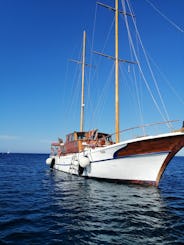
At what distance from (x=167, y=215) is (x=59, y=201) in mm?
5058

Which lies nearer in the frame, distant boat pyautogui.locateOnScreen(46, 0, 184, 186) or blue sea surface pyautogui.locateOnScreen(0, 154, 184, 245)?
blue sea surface pyautogui.locateOnScreen(0, 154, 184, 245)

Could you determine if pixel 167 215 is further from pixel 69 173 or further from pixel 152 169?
pixel 69 173

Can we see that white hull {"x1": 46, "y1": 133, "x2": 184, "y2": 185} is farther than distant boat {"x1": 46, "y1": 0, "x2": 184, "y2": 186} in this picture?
Yes

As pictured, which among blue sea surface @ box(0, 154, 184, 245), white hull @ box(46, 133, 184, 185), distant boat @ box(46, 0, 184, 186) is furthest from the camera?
white hull @ box(46, 133, 184, 185)

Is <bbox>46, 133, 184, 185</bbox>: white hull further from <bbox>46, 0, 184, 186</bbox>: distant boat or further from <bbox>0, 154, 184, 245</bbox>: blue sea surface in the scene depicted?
<bbox>0, 154, 184, 245</bbox>: blue sea surface

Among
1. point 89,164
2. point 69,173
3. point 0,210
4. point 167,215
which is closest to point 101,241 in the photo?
point 167,215

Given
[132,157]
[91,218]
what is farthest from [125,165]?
[91,218]

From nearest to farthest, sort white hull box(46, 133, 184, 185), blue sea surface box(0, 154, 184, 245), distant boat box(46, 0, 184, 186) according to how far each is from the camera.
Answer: blue sea surface box(0, 154, 184, 245) < distant boat box(46, 0, 184, 186) < white hull box(46, 133, 184, 185)

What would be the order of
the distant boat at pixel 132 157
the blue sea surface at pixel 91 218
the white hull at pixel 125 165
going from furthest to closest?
1. the white hull at pixel 125 165
2. the distant boat at pixel 132 157
3. the blue sea surface at pixel 91 218

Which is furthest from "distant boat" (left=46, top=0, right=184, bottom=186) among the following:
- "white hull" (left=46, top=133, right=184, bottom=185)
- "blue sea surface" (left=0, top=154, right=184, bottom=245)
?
"blue sea surface" (left=0, top=154, right=184, bottom=245)

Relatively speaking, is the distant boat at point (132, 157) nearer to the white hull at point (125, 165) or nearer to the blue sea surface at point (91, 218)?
the white hull at point (125, 165)

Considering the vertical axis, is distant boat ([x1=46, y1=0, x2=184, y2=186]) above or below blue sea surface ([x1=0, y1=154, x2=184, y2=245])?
above

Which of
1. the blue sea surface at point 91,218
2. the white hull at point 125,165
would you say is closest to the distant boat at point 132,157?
the white hull at point 125,165

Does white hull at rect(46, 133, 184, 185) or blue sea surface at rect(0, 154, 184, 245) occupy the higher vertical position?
white hull at rect(46, 133, 184, 185)
